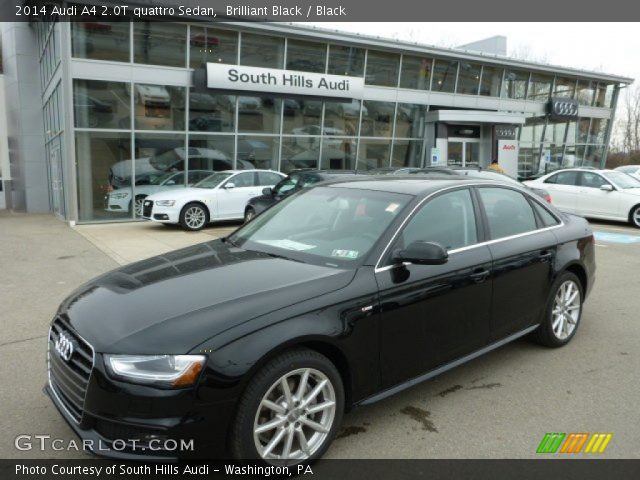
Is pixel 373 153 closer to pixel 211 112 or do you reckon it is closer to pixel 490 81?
pixel 211 112

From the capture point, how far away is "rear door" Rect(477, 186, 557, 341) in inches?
156

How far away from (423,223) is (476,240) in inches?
21.2

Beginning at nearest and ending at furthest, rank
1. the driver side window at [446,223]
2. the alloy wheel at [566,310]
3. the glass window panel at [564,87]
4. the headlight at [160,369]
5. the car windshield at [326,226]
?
the headlight at [160,369] < the car windshield at [326,226] < the driver side window at [446,223] < the alloy wheel at [566,310] < the glass window panel at [564,87]

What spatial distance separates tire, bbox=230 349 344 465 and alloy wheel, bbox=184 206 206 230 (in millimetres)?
10653

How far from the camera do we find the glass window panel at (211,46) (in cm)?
1630

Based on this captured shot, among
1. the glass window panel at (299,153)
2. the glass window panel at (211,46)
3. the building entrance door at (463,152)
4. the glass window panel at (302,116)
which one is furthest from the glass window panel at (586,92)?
the glass window panel at (211,46)

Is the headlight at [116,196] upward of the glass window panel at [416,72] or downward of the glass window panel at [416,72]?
downward

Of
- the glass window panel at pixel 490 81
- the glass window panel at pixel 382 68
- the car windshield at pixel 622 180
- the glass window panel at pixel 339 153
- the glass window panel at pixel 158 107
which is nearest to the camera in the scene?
the car windshield at pixel 622 180

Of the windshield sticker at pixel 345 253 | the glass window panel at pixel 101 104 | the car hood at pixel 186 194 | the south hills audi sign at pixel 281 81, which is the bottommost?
the car hood at pixel 186 194

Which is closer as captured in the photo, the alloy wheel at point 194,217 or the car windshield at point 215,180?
the alloy wheel at point 194,217

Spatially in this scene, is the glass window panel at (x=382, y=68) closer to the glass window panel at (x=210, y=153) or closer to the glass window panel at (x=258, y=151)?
the glass window panel at (x=258, y=151)

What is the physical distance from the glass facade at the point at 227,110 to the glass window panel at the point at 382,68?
0.13 ft

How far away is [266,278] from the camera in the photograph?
3102 millimetres

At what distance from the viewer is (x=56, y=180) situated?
17.3 metres
